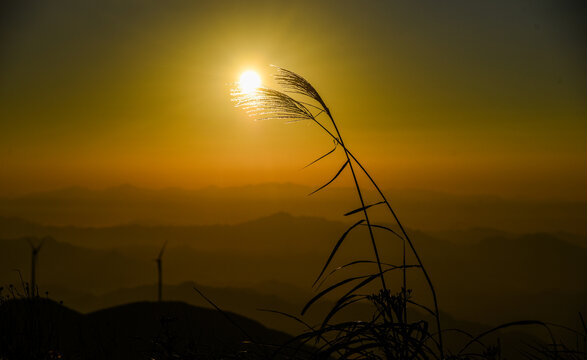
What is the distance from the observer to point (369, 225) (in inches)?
125

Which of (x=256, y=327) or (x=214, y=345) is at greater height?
(x=214, y=345)

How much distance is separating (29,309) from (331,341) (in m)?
2.25

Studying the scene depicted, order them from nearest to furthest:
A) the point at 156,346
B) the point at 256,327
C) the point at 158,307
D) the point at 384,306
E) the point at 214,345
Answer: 1. the point at 384,306
2. the point at 156,346
3. the point at 214,345
4. the point at 158,307
5. the point at 256,327

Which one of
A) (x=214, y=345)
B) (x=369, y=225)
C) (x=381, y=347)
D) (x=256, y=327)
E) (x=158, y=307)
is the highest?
(x=369, y=225)

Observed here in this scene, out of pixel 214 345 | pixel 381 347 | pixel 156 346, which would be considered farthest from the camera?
pixel 214 345

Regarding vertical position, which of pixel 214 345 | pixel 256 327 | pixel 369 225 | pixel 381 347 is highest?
pixel 369 225

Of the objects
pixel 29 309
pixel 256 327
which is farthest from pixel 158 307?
pixel 29 309

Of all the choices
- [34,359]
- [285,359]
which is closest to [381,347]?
[285,359]

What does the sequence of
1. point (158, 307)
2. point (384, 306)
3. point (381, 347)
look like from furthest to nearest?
1. point (158, 307)
2. point (384, 306)
3. point (381, 347)

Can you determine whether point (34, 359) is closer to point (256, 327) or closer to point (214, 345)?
point (214, 345)

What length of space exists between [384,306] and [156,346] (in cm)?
136

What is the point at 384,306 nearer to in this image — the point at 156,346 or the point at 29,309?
the point at 156,346

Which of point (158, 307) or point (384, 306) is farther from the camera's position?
point (158, 307)

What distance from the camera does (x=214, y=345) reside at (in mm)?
3752
